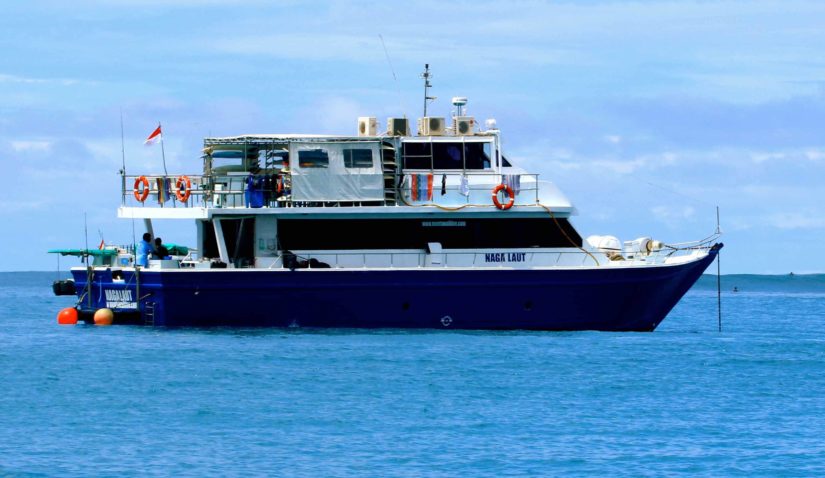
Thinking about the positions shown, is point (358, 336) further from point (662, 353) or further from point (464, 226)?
point (662, 353)

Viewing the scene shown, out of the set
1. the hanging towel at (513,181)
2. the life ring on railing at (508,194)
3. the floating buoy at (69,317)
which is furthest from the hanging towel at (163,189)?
the hanging towel at (513,181)

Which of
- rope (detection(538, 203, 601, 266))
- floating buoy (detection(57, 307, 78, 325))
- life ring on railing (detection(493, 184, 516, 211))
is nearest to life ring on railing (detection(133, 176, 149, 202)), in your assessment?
floating buoy (detection(57, 307, 78, 325))

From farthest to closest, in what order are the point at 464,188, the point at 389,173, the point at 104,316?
the point at 104,316 < the point at 389,173 < the point at 464,188

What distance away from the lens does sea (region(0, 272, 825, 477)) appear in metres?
20.2

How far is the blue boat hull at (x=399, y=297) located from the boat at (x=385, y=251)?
32 mm

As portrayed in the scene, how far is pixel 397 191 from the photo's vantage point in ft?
110

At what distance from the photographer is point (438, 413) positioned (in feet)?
78.0

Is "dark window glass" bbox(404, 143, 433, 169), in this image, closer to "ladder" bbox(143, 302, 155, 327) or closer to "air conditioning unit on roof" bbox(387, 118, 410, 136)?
"air conditioning unit on roof" bbox(387, 118, 410, 136)

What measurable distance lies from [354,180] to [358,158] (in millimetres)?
542

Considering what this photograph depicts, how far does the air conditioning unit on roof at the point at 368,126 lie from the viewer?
34000 millimetres

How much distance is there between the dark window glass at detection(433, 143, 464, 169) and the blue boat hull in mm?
2785

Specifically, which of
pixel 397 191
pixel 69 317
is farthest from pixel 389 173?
pixel 69 317

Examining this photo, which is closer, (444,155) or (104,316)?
(444,155)

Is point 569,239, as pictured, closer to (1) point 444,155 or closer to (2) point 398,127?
(1) point 444,155
